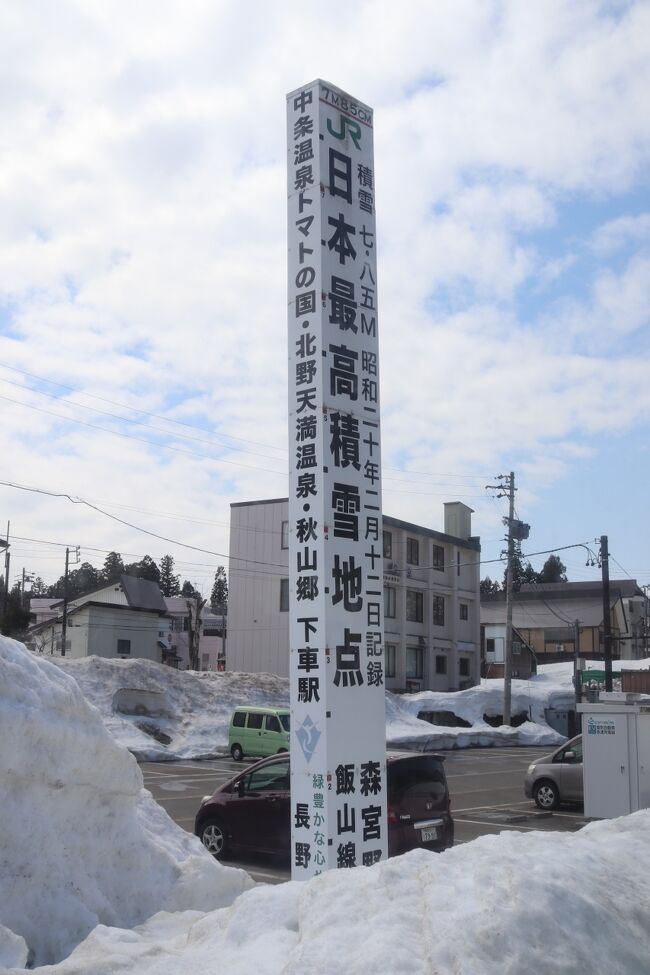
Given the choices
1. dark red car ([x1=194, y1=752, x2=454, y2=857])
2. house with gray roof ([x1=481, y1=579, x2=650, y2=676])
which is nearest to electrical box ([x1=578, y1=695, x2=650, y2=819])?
dark red car ([x1=194, y1=752, x2=454, y2=857])

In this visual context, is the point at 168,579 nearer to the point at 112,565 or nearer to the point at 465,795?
the point at 112,565

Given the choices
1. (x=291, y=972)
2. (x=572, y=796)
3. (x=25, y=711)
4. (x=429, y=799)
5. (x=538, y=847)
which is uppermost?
(x=25, y=711)

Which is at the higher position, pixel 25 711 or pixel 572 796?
pixel 25 711

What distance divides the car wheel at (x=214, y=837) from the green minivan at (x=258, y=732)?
51.1 feet

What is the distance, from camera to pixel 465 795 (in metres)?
21.5

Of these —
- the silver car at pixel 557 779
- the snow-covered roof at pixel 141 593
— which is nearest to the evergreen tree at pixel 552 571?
the snow-covered roof at pixel 141 593

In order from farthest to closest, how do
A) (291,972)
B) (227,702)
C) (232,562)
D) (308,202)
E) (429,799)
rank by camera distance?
(232,562) < (227,702) < (429,799) < (308,202) < (291,972)

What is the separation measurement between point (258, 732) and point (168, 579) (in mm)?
103887

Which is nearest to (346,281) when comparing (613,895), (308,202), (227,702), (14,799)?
(308,202)

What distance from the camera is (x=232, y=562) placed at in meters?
49.2

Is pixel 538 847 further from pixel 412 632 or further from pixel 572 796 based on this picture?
pixel 412 632

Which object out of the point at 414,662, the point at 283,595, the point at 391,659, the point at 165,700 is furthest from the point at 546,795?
the point at 414,662

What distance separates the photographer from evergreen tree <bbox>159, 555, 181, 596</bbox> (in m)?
130

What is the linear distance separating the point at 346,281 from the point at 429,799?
6.63 meters
